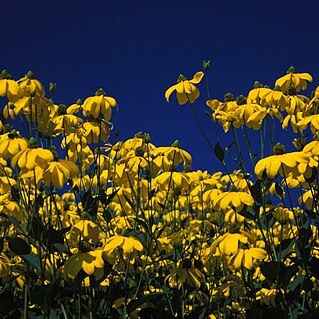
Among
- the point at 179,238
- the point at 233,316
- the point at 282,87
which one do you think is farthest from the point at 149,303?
the point at 282,87

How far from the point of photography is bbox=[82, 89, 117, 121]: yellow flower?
372 centimetres

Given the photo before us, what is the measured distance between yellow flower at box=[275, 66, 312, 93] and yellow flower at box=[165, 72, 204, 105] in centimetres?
58

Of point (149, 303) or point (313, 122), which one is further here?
point (149, 303)

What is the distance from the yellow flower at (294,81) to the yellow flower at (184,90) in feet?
1.92

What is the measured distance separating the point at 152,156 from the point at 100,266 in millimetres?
1690

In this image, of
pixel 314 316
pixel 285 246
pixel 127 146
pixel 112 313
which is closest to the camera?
pixel 314 316

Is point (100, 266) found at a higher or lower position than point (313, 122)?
lower

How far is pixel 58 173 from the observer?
9.05 ft

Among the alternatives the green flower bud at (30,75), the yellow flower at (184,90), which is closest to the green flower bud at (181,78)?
the yellow flower at (184,90)

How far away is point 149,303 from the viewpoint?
3625mm

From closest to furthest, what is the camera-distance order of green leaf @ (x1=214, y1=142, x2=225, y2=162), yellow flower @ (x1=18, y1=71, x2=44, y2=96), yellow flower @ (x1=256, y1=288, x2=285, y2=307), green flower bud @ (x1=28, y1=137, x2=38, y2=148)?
1. green flower bud @ (x1=28, y1=137, x2=38, y2=148)
2. yellow flower @ (x1=18, y1=71, x2=44, y2=96)
3. green leaf @ (x1=214, y1=142, x2=225, y2=162)
4. yellow flower @ (x1=256, y1=288, x2=285, y2=307)

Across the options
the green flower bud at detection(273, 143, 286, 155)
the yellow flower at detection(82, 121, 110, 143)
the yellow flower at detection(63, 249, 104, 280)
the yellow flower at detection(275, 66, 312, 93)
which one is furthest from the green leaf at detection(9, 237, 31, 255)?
the yellow flower at detection(275, 66, 312, 93)

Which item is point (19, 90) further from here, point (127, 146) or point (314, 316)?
point (314, 316)

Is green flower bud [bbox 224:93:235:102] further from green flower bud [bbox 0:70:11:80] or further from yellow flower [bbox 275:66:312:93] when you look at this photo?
green flower bud [bbox 0:70:11:80]
